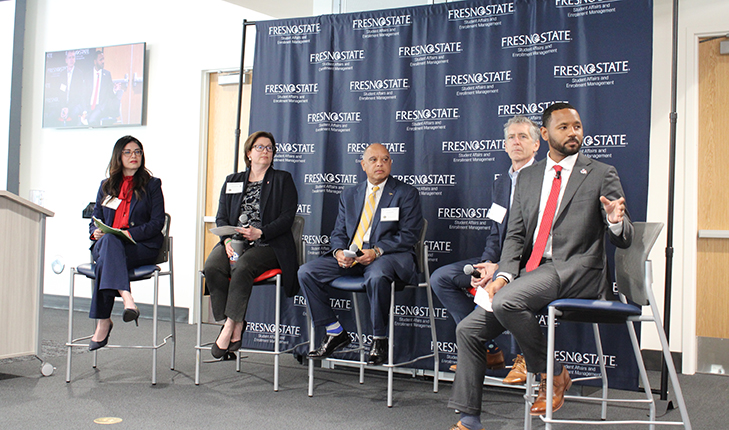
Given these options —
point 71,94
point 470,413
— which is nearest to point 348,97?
point 470,413

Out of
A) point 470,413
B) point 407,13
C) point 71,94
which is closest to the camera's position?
point 470,413

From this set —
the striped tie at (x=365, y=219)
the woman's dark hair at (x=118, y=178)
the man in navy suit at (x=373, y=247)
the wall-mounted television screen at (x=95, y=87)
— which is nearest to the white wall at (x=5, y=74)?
the wall-mounted television screen at (x=95, y=87)

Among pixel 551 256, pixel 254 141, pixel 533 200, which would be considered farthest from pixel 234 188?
pixel 551 256

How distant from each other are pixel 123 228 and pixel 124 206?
150 millimetres

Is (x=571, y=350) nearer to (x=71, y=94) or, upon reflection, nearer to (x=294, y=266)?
(x=294, y=266)

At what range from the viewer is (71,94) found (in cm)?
635

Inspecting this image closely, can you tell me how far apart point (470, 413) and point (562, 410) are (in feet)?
2.93

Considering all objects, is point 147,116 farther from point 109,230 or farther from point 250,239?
point 250,239

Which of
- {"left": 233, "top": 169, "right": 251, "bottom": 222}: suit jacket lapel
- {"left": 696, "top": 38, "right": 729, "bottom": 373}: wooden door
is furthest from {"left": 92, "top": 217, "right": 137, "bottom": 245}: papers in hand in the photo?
{"left": 696, "top": 38, "right": 729, "bottom": 373}: wooden door

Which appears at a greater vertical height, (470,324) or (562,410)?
(470,324)

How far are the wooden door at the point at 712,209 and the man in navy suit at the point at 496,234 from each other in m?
1.65

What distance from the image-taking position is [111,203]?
12.1 ft

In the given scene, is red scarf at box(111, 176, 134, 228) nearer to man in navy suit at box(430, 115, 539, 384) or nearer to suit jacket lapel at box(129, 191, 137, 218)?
suit jacket lapel at box(129, 191, 137, 218)

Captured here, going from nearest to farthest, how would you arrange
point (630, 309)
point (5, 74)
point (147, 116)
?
point (630, 309) < point (147, 116) < point (5, 74)
